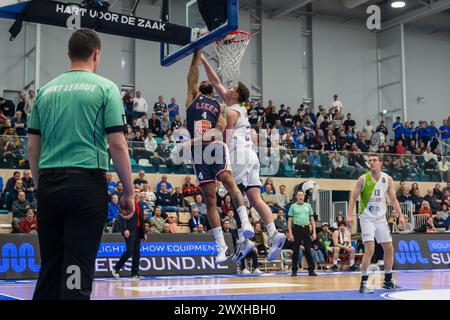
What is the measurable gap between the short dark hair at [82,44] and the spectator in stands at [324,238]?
15.9 metres

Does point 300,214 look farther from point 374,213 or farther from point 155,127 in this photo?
point 155,127

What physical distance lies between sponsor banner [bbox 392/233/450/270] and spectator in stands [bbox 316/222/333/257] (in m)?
2.13

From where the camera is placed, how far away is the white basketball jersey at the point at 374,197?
11438 millimetres

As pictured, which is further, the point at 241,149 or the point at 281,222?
the point at 281,222

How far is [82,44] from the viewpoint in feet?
15.6

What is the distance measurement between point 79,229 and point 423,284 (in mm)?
10291

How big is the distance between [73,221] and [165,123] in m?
19.5

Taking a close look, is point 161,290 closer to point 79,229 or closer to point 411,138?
point 79,229

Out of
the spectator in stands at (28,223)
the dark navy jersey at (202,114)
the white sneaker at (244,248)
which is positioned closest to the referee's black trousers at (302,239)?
the spectator in stands at (28,223)

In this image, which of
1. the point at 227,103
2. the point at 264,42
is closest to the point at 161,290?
the point at 227,103

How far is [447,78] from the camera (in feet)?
114

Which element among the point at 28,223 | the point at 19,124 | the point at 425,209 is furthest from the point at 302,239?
the point at 19,124

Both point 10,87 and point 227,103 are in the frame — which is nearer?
point 227,103

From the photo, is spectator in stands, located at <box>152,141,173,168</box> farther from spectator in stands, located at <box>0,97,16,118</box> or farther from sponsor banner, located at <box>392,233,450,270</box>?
sponsor banner, located at <box>392,233,450,270</box>
